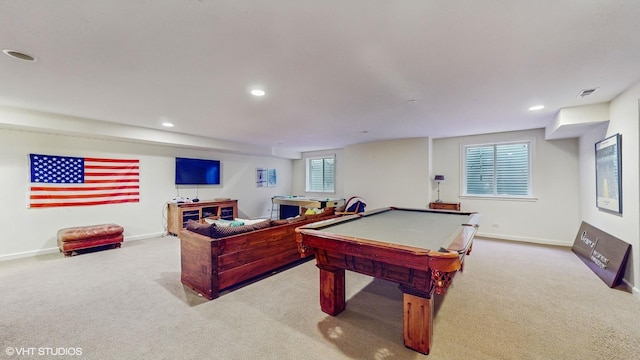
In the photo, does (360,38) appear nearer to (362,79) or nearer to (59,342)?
(362,79)

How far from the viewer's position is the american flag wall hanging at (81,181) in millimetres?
4410

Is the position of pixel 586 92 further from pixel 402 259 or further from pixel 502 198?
pixel 402 259

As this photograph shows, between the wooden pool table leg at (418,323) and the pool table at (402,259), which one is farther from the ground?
the pool table at (402,259)

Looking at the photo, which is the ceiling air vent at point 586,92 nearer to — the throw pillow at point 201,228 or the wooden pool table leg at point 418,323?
the wooden pool table leg at point 418,323

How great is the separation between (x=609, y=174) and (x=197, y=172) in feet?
25.8

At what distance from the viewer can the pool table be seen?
1.71 metres

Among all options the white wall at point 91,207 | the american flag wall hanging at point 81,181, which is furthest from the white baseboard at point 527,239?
the american flag wall hanging at point 81,181

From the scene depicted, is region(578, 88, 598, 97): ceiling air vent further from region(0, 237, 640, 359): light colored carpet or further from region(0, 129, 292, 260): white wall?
region(0, 129, 292, 260): white wall

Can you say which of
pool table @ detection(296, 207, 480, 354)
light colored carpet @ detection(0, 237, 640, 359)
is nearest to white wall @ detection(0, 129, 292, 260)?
light colored carpet @ detection(0, 237, 640, 359)

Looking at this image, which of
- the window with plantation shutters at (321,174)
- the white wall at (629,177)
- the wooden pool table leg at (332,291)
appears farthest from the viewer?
the window with plantation shutters at (321,174)

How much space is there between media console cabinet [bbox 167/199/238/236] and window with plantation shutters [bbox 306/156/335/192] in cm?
317

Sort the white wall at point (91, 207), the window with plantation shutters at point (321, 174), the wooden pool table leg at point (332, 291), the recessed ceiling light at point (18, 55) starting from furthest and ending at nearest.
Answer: the window with plantation shutters at point (321, 174)
the white wall at point (91, 207)
the wooden pool table leg at point (332, 291)
the recessed ceiling light at point (18, 55)

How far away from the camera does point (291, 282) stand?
10.5ft
